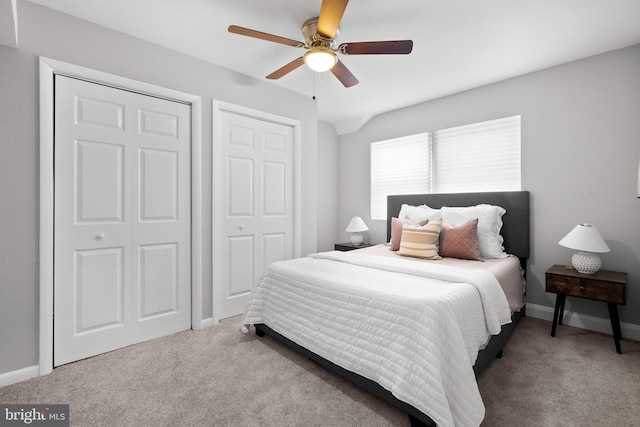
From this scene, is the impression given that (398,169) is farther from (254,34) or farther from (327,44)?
(254,34)

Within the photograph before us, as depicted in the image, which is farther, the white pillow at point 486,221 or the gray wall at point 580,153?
the white pillow at point 486,221

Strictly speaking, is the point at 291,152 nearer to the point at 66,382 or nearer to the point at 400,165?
the point at 400,165

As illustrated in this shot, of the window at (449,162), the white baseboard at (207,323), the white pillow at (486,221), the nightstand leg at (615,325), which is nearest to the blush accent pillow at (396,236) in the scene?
the white pillow at (486,221)

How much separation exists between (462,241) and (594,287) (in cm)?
100

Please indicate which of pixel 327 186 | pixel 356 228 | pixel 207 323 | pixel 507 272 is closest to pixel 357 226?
pixel 356 228

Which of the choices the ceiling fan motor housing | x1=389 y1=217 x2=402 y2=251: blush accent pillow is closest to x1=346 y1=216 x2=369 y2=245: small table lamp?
x1=389 y1=217 x2=402 y2=251: blush accent pillow

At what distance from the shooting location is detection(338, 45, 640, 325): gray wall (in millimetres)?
2523

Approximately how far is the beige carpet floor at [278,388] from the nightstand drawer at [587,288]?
16.3 inches

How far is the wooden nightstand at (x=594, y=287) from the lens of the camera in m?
2.25

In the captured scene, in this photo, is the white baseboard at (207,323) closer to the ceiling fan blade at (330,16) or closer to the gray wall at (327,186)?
the gray wall at (327,186)

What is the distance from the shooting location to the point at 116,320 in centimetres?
237

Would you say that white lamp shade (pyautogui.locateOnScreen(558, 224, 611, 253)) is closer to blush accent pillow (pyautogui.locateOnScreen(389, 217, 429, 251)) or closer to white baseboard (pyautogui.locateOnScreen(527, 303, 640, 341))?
white baseboard (pyautogui.locateOnScreen(527, 303, 640, 341))

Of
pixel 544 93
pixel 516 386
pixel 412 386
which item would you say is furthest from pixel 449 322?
pixel 544 93
